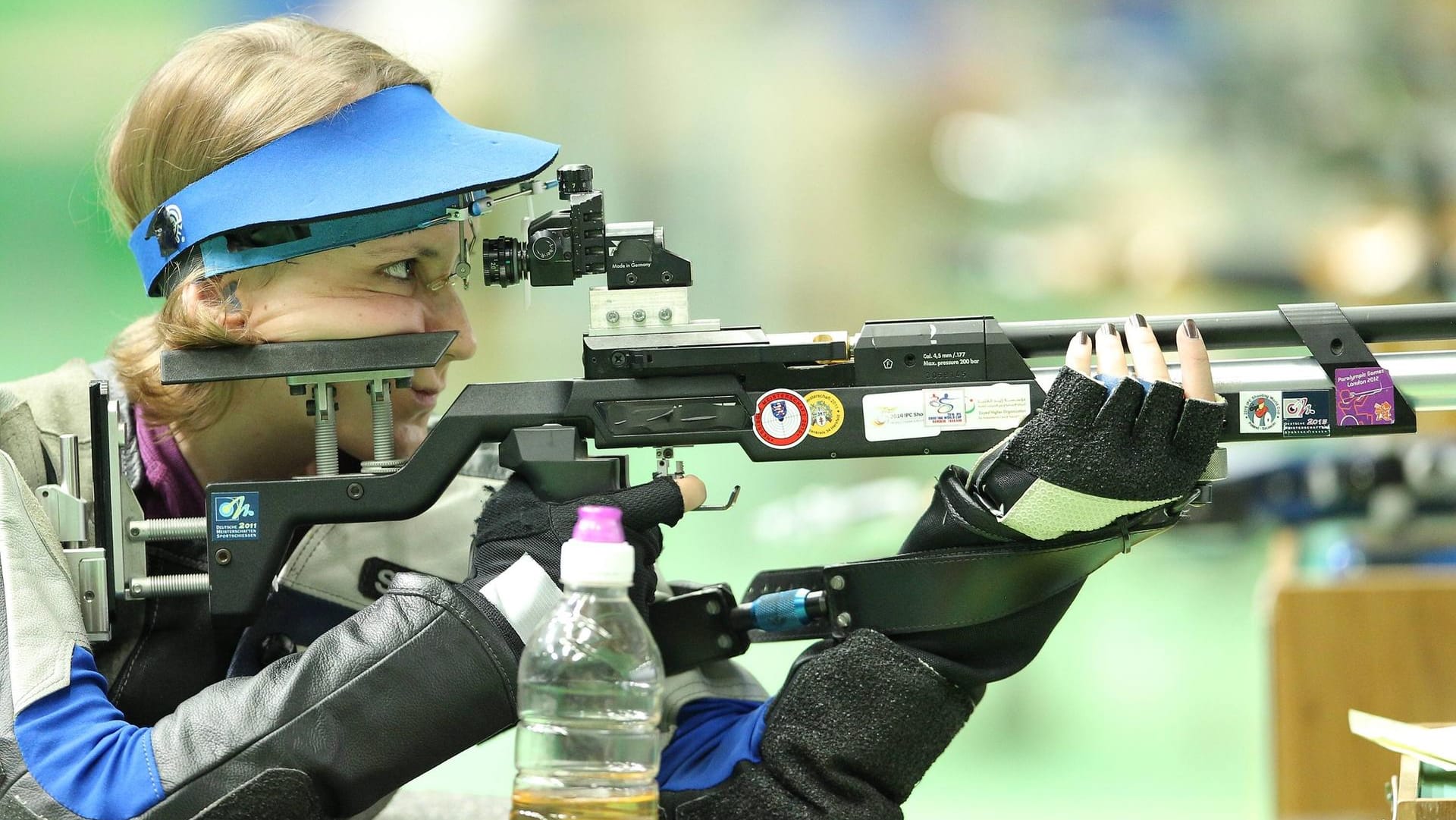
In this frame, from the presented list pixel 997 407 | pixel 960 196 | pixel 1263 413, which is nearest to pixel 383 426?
pixel 997 407

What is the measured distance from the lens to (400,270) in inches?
52.1

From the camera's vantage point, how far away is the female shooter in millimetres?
1096

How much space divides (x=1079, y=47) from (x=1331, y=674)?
58.1 inches

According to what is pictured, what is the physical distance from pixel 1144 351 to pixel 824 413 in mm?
288

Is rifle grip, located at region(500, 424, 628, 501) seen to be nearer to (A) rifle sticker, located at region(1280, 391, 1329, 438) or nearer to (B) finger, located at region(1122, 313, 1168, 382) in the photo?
(B) finger, located at region(1122, 313, 1168, 382)

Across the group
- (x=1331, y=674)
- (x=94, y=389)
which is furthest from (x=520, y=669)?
(x=1331, y=674)

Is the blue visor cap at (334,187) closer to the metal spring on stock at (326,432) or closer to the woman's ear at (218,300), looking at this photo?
the woman's ear at (218,300)

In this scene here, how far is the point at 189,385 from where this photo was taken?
1.38 m

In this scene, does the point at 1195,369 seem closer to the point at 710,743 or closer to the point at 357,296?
the point at 710,743

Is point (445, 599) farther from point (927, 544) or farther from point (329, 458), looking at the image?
point (927, 544)

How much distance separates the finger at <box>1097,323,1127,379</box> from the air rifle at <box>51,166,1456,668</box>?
0.05m

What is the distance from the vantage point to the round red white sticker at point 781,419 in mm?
1219

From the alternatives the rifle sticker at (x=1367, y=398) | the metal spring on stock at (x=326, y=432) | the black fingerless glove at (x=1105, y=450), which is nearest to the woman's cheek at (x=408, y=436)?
the metal spring on stock at (x=326, y=432)

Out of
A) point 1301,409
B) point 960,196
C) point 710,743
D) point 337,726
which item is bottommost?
point 710,743
